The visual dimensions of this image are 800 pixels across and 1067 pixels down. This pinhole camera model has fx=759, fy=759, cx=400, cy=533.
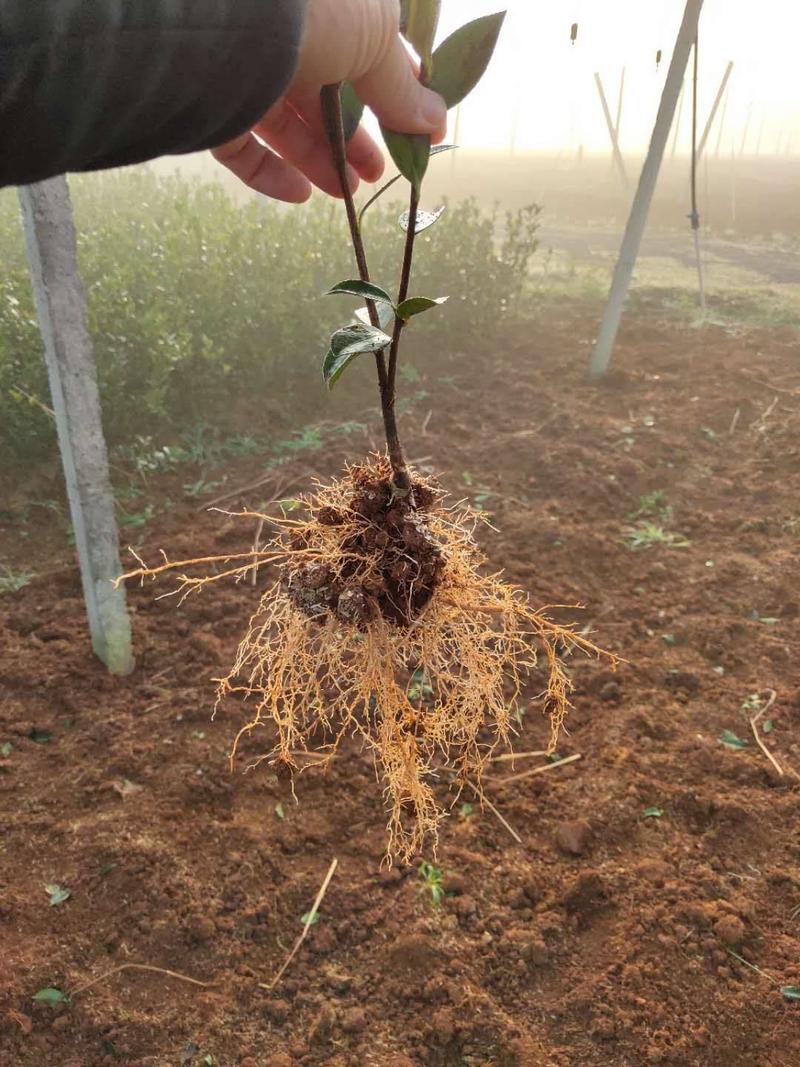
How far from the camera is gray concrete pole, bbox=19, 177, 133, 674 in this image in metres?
1.44

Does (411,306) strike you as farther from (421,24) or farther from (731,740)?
(731,740)

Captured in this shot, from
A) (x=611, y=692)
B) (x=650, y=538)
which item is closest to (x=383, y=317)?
(x=611, y=692)

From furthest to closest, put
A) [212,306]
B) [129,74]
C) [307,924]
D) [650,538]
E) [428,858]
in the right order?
[212,306] → [650,538] → [428,858] → [307,924] → [129,74]

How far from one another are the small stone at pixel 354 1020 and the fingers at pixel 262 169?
50.4 inches

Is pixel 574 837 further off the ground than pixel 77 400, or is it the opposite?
pixel 77 400

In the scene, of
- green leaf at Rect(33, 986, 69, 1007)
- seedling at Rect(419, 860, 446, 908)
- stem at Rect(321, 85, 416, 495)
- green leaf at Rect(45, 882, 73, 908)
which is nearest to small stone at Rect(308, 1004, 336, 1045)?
seedling at Rect(419, 860, 446, 908)

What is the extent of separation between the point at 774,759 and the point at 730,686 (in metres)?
0.25

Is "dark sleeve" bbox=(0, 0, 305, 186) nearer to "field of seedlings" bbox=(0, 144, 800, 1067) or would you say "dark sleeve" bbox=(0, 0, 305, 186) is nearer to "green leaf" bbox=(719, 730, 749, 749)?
"field of seedlings" bbox=(0, 144, 800, 1067)

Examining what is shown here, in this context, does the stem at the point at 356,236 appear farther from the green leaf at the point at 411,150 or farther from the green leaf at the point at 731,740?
the green leaf at the point at 731,740

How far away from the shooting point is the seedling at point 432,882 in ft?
4.68

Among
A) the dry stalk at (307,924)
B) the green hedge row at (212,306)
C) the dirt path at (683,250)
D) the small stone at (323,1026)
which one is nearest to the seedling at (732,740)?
the dry stalk at (307,924)

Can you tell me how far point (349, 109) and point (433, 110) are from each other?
0.50 ft

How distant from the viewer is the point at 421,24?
81 cm

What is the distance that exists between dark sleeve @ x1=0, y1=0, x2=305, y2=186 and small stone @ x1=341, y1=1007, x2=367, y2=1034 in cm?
127
